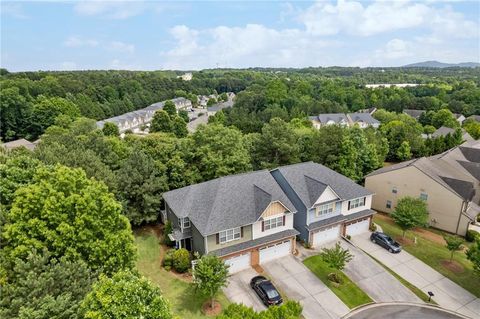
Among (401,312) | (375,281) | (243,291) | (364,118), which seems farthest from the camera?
(364,118)

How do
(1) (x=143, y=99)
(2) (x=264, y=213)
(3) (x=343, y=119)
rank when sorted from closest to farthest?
(2) (x=264, y=213) < (3) (x=343, y=119) < (1) (x=143, y=99)

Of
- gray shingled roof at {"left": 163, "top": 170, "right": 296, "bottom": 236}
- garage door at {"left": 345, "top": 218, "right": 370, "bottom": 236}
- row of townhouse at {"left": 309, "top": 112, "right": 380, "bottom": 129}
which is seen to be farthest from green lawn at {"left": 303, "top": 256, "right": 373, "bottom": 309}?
row of townhouse at {"left": 309, "top": 112, "right": 380, "bottom": 129}

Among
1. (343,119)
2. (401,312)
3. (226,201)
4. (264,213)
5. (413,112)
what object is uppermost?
(413,112)

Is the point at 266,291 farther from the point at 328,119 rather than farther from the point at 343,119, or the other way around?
the point at 343,119

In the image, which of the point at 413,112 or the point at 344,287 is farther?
the point at 413,112

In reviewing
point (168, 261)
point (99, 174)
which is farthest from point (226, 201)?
point (99, 174)

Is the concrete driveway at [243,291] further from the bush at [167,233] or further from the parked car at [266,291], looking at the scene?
the bush at [167,233]

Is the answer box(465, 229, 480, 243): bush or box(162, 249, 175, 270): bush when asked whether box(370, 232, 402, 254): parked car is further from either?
box(162, 249, 175, 270): bush
